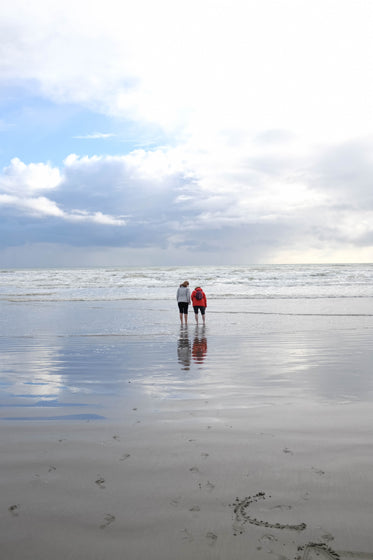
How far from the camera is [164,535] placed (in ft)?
8.59

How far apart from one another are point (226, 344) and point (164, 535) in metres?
8.78

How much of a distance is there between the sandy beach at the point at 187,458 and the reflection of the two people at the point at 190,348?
0.28 meters

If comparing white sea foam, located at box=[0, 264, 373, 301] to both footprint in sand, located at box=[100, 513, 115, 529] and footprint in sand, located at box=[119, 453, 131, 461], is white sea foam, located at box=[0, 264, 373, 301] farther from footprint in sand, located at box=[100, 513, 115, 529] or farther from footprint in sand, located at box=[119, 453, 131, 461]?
footprint in sand, located at box=[100, 513, 115, 529]

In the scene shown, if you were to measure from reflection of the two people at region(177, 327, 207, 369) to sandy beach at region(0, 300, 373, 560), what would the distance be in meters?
0.28

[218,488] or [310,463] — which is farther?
[310,463]

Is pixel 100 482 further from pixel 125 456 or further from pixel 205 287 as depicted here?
pixel 205 287

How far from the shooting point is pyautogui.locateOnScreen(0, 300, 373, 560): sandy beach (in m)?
2.57

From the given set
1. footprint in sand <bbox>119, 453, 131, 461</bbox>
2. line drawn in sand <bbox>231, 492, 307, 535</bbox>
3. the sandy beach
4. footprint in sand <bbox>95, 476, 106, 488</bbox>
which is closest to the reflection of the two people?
the sandy beach

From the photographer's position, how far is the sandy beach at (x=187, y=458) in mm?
2574

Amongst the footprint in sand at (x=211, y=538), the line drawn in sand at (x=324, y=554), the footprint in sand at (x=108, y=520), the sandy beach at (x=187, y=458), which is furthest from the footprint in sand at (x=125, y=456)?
the line drawn in sand at (x=324, y=554)

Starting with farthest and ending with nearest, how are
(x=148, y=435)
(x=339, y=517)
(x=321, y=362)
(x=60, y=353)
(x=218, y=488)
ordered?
(x=60, y=353), (x=321, y=362), (x=148, y=435), (x=218, y=488), (x=339, y=517)

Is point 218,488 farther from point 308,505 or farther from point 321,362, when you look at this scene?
point 321,362

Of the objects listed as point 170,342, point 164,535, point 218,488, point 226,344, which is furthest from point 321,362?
point 164,535

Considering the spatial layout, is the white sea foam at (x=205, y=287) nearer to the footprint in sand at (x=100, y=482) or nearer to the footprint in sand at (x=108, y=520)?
the footprint in sand at (x=100, y=482)
